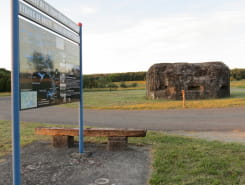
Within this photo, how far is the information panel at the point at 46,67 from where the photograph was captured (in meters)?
3.00

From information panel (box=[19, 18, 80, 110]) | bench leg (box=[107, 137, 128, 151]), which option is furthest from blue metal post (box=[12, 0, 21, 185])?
bench leg (box=[107, 137, 128, 151])

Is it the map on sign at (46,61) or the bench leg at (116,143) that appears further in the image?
the bench leg at (116,143)

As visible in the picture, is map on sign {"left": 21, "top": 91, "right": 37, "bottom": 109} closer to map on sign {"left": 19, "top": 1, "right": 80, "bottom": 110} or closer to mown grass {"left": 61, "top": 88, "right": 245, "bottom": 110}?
map on sign {"left": 19, "top": 1, "right": 80, "bottom": 110}

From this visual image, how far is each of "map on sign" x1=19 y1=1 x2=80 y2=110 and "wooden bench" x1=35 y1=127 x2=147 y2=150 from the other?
84cm

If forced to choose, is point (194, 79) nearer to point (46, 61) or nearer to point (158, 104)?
point (158, 104)

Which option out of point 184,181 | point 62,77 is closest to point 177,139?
point 184,181

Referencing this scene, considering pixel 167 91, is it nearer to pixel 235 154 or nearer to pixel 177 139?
pixel 177 139

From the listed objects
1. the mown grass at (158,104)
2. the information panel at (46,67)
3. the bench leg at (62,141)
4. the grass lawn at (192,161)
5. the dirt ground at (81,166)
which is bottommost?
the dirt ground at (81,166)

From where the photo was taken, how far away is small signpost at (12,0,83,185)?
8.62ft

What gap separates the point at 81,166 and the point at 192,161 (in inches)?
79.7

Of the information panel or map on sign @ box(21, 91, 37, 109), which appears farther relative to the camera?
the information panel

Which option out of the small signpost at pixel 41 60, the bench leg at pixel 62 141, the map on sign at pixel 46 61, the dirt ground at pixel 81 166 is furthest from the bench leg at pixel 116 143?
the map on sign at pixel 46 61

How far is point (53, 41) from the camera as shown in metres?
3.93

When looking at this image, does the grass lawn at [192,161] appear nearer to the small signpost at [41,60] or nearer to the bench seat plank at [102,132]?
the bench seat plank at [102,132]
